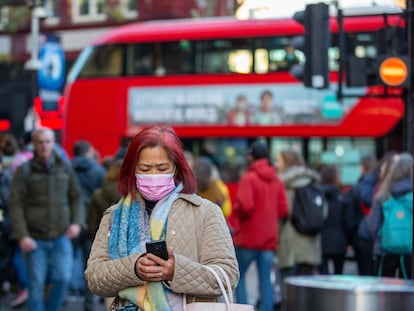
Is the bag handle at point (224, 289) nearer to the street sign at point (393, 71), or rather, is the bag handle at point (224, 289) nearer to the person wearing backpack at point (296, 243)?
the person wearing backpack at point (296, 243)

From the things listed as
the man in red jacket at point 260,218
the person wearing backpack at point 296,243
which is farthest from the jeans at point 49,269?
the person wearing backpack at point 296,243

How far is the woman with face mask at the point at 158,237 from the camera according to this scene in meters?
4.50

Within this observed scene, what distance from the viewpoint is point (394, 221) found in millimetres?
9422

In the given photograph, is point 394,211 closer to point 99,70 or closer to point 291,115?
point 291,115

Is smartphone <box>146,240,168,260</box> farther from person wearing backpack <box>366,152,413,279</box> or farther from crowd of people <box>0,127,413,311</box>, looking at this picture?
person wearing backpack <box>366,152,413,279</box>

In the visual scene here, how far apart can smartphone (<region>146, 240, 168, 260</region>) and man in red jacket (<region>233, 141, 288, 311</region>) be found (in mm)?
6868

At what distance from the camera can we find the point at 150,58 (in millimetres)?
24062

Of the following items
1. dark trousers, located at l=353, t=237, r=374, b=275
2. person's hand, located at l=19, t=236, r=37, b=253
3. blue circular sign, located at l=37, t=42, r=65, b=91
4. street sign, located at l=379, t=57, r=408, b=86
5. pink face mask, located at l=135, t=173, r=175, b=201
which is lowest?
dark trousers, located at l=353, t=237, r=374, b=275

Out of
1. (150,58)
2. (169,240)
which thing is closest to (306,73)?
(169,240)

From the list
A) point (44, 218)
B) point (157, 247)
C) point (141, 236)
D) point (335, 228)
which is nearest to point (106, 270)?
point (141, 236)

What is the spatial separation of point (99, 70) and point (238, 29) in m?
3.35

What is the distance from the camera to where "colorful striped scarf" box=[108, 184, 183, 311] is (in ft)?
14.8

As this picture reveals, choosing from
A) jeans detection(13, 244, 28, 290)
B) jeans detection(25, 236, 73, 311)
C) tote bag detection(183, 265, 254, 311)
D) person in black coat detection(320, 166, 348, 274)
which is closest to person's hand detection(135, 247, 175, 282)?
tote bag detection(183, 265, 254, 311)

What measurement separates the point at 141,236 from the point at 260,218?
6796mm
